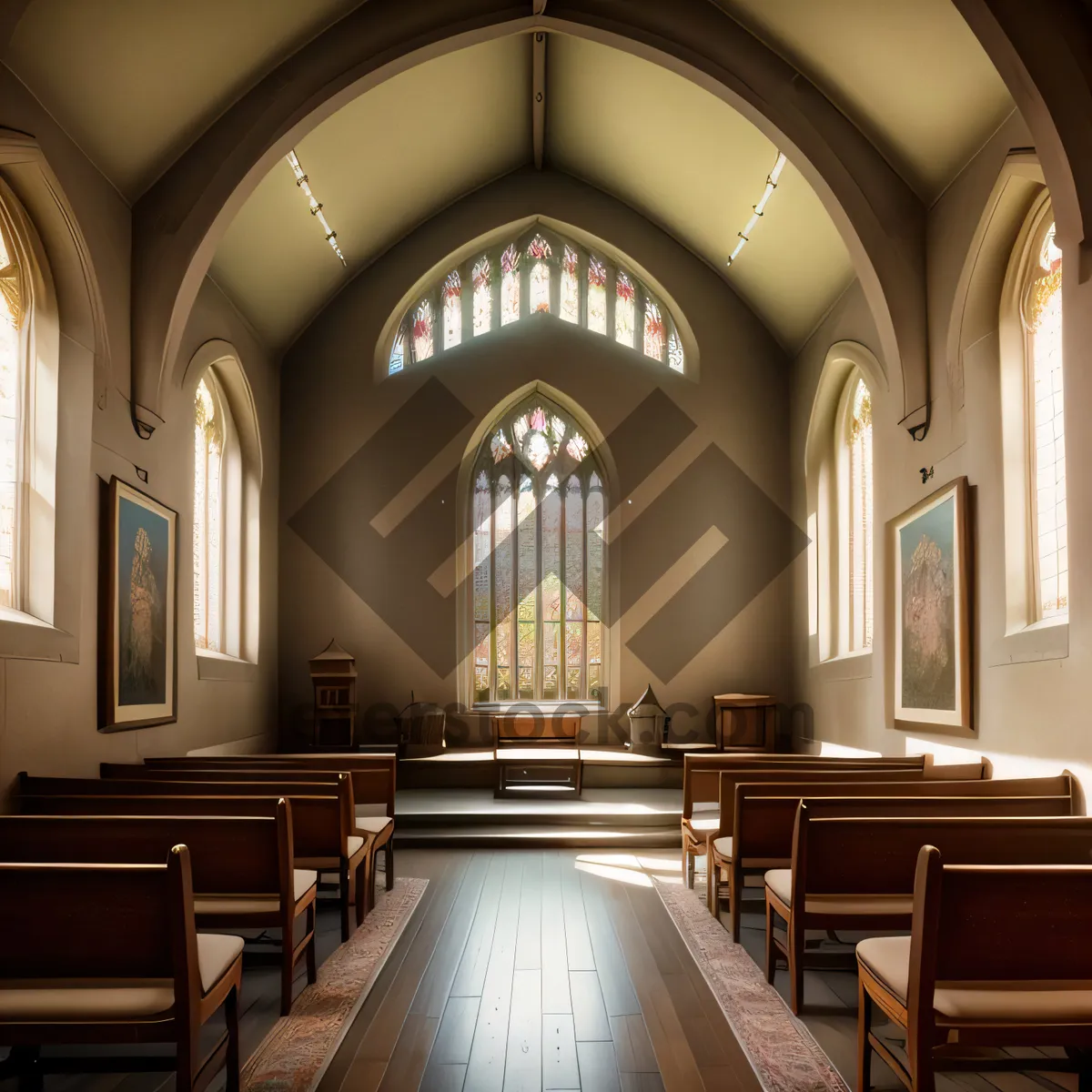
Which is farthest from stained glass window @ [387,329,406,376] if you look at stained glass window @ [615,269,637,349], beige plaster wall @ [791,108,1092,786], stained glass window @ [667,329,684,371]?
beige plaster wall @ [791,108,1092,786]

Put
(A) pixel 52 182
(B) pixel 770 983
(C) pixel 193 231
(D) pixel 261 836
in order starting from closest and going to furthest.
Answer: (D) pixel 261 836
(B) pixel 770 983
(A) pixel 52 182
(C) pixel 193 231

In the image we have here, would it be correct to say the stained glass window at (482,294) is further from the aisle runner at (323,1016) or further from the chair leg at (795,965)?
the chair leg at (795,965)

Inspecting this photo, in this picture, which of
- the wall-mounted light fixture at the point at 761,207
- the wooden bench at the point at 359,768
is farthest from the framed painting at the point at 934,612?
the wooden bench at the point at 359,768

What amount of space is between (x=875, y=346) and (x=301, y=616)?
20.3ft

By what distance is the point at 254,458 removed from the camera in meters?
9.69

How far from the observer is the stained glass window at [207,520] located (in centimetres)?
853

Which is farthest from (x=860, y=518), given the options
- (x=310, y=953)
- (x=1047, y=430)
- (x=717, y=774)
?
(x=310, y=953)

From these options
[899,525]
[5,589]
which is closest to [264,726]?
[5,589]

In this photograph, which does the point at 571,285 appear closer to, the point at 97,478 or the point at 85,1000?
the point at 97,478

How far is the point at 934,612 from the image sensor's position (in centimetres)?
650

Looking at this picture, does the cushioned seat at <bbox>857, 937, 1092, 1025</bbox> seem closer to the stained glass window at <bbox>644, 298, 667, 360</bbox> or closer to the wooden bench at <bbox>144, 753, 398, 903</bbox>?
the wooden bench at <bbox>144, 753, 398, 903</bbox>

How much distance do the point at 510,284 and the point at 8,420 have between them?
21.2 feet

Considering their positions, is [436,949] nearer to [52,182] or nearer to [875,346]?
[52,182]

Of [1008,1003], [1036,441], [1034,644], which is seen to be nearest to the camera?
[1008,1003]
